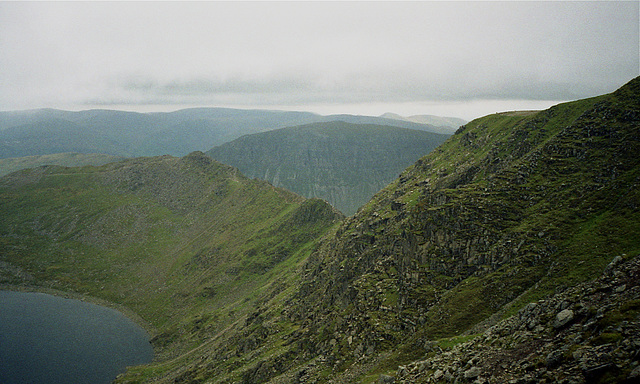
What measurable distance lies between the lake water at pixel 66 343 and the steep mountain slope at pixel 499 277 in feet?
257

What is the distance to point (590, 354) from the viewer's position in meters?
21.2

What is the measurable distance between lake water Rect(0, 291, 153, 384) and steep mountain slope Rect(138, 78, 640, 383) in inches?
3087

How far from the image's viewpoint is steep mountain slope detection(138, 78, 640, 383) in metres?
26.2

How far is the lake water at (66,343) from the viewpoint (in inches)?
5276

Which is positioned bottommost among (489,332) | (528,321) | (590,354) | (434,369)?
(434,369)

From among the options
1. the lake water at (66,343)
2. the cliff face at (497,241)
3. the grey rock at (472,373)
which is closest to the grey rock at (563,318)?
the grey rock at (472,373)

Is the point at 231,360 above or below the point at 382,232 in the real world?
below

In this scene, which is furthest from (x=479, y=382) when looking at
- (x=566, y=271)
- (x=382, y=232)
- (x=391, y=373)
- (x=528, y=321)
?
(x=382, y=232)

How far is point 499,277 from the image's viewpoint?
49.7 meters

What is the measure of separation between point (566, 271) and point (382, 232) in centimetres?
4341

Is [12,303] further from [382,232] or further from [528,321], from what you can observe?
[528,321]

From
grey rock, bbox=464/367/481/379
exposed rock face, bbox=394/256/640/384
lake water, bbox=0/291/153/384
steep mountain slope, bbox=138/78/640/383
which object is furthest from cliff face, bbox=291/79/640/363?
lake water, bbox=0/291/153/384

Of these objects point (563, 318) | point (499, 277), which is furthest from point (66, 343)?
point (563, 318)

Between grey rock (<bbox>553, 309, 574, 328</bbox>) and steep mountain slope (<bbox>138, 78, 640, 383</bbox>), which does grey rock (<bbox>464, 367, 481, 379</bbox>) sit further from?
grey rock (<bbox>553, 309, 574, 328</bbox>)
